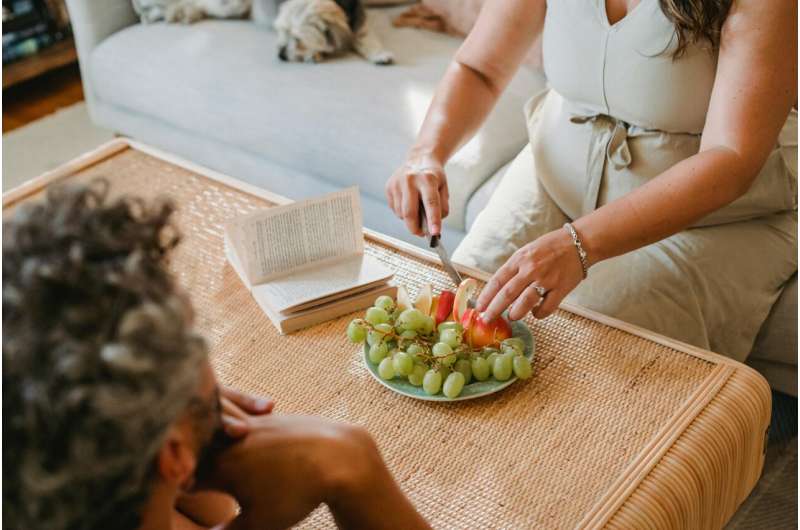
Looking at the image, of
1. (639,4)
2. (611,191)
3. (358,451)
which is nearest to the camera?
(358,451)

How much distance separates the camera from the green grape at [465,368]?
1098mm

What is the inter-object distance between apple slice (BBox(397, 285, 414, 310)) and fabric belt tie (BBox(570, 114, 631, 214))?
37cm

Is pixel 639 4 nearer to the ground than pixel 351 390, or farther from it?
farther from it

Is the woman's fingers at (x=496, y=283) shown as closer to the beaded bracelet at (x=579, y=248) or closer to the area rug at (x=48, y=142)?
the beaded bracelet at (x=579, y=248)

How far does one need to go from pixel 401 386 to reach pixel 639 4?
633 millimetres

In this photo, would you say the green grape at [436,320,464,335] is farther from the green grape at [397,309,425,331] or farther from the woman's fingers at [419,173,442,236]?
the woman's fingers at [419,173,442,236]

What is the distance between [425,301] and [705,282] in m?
0.45

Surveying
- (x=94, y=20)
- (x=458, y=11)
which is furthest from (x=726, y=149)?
(x=94, y=20)

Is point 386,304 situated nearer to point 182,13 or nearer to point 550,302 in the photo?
point 550,302

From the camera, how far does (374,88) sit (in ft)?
6.88

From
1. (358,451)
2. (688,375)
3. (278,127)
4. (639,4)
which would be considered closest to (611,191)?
(639,4)

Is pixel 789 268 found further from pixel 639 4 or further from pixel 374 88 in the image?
pixel 374 88

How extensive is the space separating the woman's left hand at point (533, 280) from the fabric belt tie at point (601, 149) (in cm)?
27

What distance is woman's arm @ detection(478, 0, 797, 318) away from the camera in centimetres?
117
